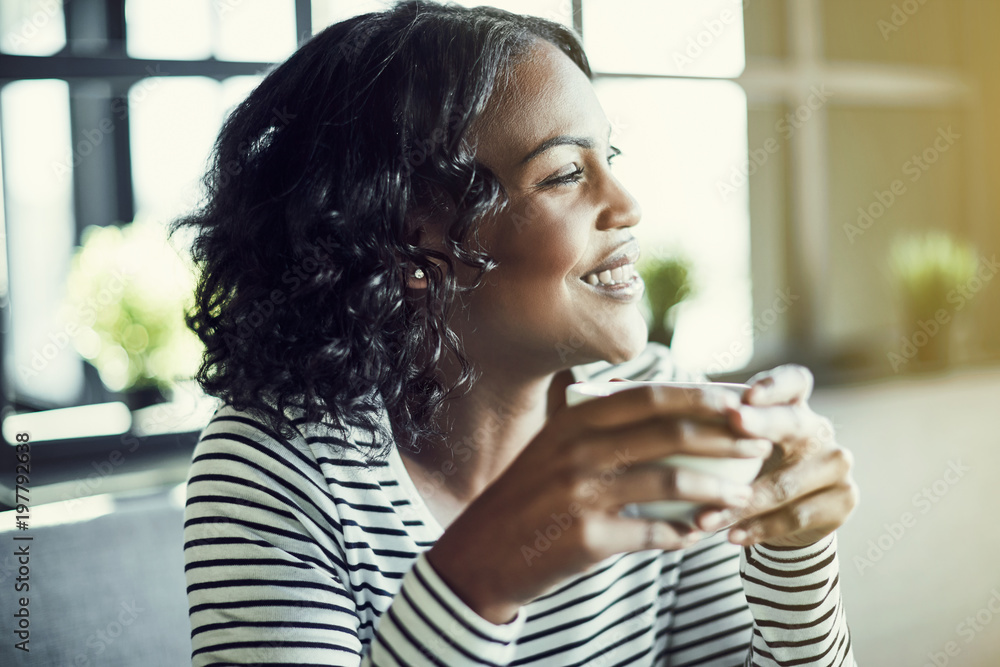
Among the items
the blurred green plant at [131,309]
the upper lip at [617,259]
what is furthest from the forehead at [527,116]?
the blurred green plant at [131,309]

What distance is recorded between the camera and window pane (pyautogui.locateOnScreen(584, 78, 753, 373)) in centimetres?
325

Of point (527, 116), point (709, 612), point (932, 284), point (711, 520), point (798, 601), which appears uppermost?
point (527, 116)

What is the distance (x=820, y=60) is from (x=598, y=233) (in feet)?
10.9

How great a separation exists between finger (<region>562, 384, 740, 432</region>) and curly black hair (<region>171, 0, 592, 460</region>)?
0.45 m

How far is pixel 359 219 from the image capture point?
0.91 meters

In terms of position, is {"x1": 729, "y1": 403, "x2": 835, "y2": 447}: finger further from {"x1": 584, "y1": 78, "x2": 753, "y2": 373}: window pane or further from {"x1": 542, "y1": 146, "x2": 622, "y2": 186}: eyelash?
{"x1": 584, "y1": 78, "x2": 753, "y2": 373}: window pane

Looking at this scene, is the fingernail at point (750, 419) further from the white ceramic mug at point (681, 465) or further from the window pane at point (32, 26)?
the window pane at point (32, 26)

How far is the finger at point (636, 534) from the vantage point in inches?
19.3

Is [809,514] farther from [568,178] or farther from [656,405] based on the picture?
[568,178]

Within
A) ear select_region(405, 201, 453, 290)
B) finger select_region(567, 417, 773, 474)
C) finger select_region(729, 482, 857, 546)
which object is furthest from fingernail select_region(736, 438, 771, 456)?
ear select_region(405, 201, 453, 290)

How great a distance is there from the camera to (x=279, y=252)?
37.0 inches

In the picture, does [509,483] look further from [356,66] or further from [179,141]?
[179,141]

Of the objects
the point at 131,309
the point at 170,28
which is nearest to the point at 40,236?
the point at 131,309

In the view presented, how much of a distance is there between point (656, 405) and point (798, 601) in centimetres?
47
